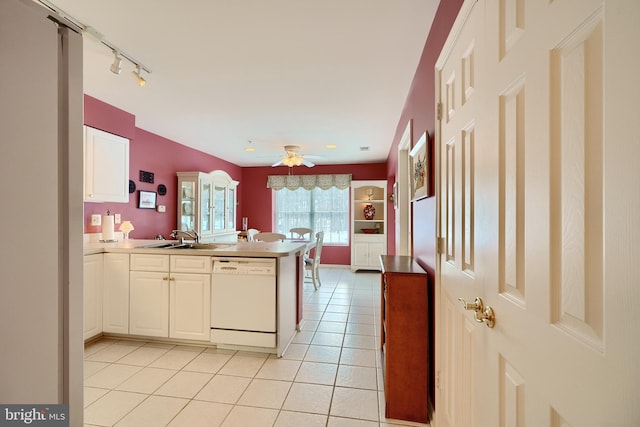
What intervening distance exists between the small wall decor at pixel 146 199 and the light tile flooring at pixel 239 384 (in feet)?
6.55

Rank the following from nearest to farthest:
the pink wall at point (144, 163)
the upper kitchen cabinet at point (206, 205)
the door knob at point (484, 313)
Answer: the door knob at point (484, 313)
the pink wall at point (144, 163)
the upper kitchen cabinet at point (206, 205)

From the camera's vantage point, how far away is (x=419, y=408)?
175 centimetres

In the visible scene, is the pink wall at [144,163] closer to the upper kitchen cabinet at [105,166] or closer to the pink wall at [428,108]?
the upper kitchen cabinet at [105,166]

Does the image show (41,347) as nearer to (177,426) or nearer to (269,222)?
(177,426)

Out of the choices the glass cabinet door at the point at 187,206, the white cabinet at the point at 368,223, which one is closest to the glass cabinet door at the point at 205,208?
the glass cabinet door at the point at 187,206

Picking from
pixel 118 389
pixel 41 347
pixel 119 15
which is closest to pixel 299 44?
pixel 119 15

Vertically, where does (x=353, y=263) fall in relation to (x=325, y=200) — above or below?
below

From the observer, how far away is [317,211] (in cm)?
711

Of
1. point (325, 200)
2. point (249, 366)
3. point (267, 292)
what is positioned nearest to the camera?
point (249, 366)

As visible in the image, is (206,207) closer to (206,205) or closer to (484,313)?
(206,205)

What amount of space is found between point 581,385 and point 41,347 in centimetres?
117

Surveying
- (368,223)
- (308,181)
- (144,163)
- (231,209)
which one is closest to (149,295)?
(144,163)

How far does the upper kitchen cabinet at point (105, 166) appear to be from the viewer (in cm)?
300

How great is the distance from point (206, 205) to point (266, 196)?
7.19ft
